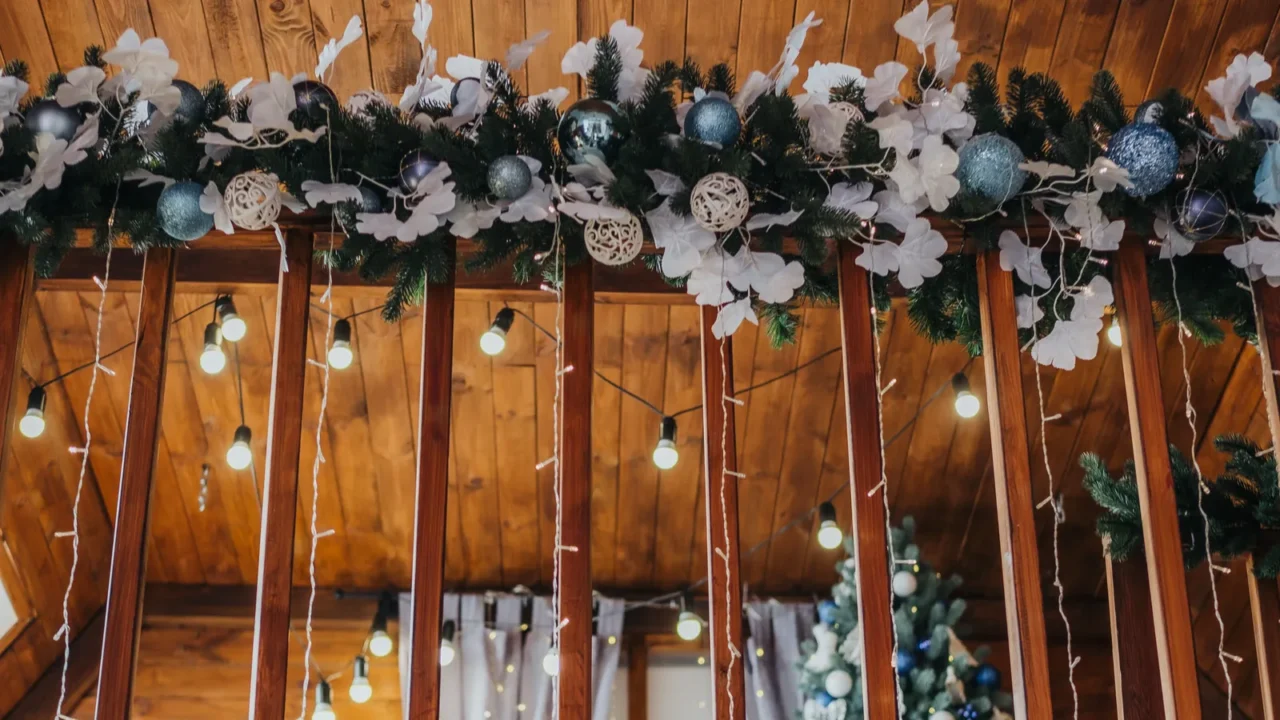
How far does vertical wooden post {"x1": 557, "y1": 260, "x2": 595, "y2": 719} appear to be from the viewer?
1.88 meters

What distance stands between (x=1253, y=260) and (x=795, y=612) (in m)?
2.51

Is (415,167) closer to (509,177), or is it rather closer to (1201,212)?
(509,177)

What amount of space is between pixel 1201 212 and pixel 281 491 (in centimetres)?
154

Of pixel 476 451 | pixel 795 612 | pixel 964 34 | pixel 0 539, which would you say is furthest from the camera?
pixel 795 612

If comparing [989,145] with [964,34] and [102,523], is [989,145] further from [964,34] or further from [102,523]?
[102,523]

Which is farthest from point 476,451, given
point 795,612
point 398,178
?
point 398,178

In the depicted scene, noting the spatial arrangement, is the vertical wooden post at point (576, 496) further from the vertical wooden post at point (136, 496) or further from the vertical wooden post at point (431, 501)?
the vertical wooden post at point (136, 496)

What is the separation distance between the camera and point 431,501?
1.94 m

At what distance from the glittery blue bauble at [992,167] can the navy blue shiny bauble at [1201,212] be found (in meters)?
0.28

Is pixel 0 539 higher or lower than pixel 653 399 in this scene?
lower

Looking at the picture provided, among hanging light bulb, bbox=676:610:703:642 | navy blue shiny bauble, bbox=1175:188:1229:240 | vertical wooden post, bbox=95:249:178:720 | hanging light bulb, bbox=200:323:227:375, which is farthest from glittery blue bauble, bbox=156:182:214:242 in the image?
hanging light bulb, bbox=676:610:703:642

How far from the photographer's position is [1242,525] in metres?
2.31

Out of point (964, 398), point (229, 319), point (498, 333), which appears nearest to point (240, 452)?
point (229, 319)

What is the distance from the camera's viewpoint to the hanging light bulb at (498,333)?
3.24 m
